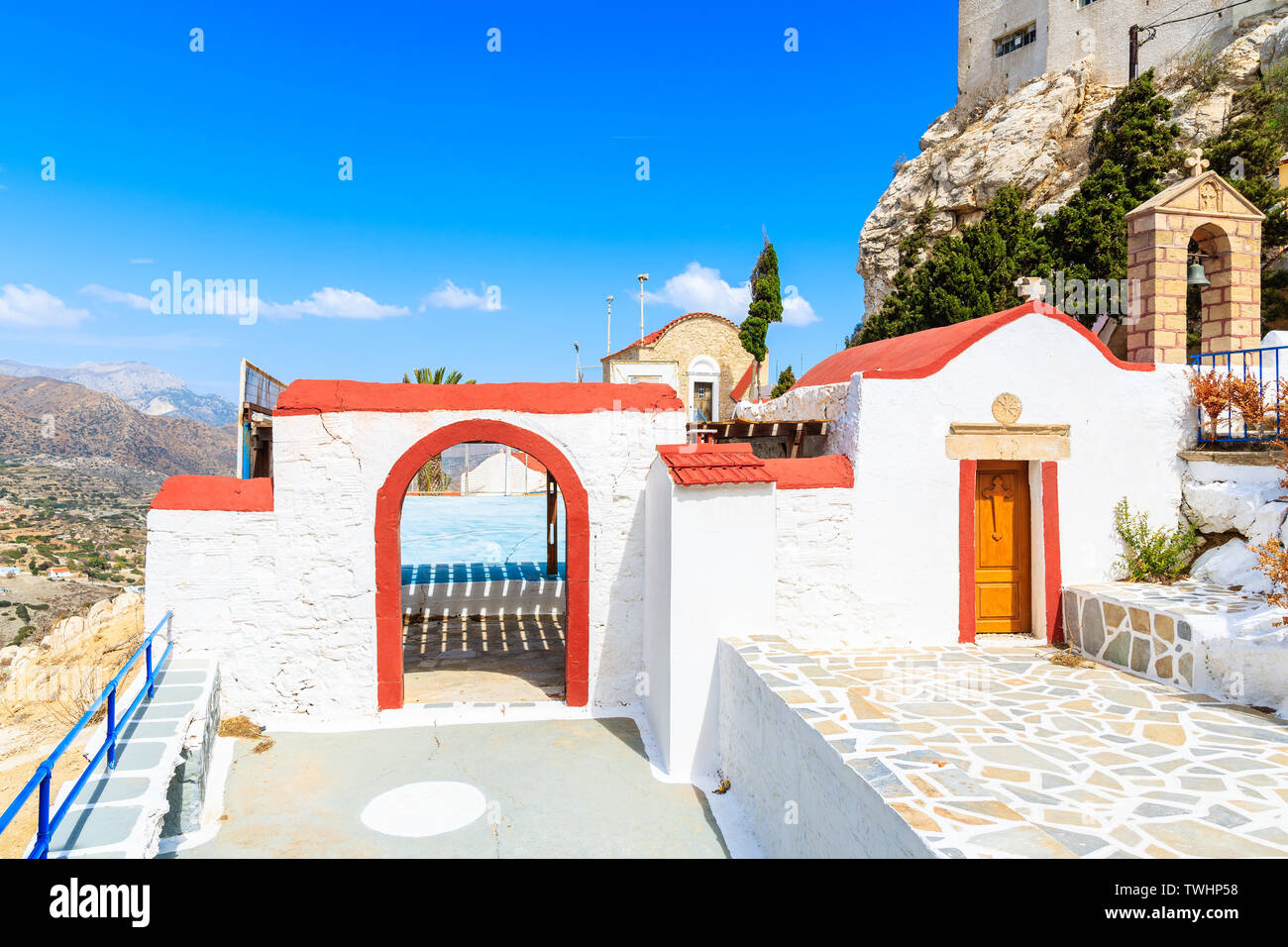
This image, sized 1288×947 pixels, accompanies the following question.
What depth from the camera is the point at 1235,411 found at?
723cm

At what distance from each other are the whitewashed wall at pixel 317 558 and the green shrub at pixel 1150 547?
459 cm

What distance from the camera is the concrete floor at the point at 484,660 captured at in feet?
24.3

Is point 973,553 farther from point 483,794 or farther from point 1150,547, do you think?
point 483,794

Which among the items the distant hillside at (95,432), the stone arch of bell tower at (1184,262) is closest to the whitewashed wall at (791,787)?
the stone arch of bell tower at (1184,262)

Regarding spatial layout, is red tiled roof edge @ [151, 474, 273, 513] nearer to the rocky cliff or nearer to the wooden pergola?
the wooden pergola

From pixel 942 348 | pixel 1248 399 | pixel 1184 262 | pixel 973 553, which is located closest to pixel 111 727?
pixel 973 553

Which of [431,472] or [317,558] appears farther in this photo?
[431,472]

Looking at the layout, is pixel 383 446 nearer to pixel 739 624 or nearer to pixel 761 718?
pixel 739 624

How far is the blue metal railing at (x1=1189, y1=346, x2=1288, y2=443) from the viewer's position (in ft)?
22.6

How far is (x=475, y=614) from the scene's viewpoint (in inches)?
426

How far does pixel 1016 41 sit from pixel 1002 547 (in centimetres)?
3374

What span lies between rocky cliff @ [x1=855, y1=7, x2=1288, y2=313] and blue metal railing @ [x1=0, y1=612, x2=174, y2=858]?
29.0 metres
